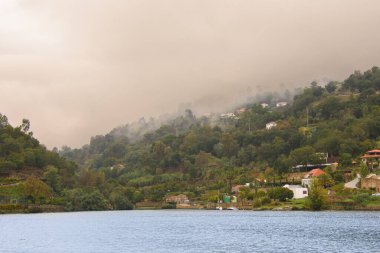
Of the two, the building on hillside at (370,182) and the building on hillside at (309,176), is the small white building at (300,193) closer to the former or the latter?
the building on hillside at (309,176)

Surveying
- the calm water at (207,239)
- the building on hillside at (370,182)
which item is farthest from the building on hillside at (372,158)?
the calm water at (207,239)

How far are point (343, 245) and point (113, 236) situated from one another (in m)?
38.1

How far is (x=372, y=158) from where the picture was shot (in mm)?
191750

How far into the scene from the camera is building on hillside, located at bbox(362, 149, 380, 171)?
190 meters

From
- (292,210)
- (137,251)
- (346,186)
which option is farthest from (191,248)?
(346,186)

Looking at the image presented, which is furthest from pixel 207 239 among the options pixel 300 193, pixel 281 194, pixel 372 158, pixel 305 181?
pixel 372 158

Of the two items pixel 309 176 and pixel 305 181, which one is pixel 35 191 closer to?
pixel 305 181

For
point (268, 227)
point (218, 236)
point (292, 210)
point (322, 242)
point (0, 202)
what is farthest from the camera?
point (0, 202)

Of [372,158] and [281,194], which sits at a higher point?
[372,158]

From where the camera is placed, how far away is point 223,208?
197m

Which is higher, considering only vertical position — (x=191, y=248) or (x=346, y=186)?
(x=346, y=186)

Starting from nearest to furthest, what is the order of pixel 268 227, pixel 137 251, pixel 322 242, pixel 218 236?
1. pixel 137 251
2. pixel 322 242
3. pixel 218 236
4. pixel 268 227

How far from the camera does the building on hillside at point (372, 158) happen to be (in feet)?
623

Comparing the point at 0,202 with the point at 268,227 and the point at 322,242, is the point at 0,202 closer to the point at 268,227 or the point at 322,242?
the point at 268,227
